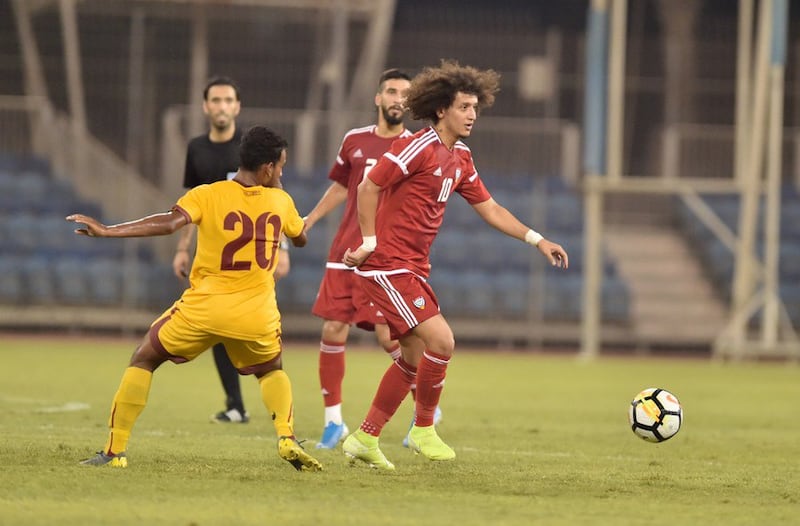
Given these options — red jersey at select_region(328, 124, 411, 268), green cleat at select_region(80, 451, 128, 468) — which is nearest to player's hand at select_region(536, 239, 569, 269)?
red jersey at select_region(328, 124, 411, 268)

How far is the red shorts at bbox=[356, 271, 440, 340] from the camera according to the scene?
726cm

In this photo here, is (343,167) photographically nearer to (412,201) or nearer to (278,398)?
(412,201)

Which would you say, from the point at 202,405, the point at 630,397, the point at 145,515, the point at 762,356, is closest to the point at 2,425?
the point at 202,405

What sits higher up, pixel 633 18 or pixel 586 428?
pixel 633 18

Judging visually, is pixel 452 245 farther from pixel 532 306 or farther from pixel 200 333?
pixel 200 333

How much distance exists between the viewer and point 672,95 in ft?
80.3

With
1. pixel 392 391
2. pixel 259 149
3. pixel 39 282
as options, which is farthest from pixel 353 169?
pixel 39 282

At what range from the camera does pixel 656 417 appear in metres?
8.17

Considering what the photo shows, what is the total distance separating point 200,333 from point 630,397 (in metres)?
7.21

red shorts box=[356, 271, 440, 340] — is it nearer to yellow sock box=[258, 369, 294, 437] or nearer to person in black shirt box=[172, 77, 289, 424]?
yellow sock box=[258, 369, 294, 437]

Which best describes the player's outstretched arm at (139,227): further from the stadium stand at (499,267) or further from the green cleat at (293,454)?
the stadium stand at (499,267)

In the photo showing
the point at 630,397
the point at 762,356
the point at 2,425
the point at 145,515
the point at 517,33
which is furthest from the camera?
the point at 517,33

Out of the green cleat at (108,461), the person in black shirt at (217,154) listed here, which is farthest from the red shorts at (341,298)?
the green cleat at (108,461)

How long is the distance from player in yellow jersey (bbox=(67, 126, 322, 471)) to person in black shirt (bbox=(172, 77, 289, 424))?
2.49m
